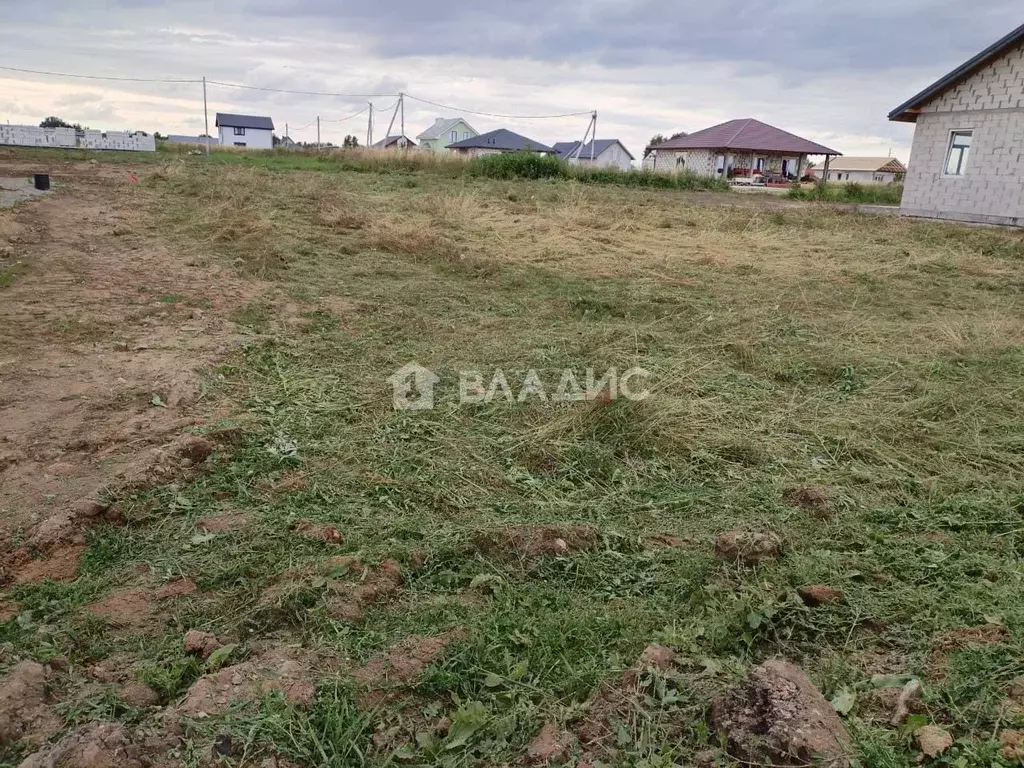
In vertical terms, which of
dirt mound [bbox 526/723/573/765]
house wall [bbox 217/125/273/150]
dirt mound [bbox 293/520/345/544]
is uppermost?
house wall [bbox 217/125/273/150]

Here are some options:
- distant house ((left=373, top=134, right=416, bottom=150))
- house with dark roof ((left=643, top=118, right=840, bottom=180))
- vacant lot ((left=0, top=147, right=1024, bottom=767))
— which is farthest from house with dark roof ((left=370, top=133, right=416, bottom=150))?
vacant lot ((left=0, top=147, right=1024, bottom=767))

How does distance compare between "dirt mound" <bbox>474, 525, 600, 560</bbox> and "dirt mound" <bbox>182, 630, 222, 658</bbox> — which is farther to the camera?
"dirt mound" <bbox>474, 525, 600, 560</bbox>

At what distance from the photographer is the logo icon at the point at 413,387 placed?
4.45 meters

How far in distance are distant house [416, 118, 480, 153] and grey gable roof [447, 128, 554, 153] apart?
9047mm

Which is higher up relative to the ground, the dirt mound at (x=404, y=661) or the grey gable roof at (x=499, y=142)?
the grey gable roof at (x=499, y=142)

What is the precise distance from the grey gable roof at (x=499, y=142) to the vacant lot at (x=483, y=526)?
4856cm

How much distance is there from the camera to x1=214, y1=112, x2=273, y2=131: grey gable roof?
62513mm

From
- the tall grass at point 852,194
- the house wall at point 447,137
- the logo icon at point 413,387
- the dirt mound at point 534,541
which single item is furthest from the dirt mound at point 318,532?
the house wall at point 447,137

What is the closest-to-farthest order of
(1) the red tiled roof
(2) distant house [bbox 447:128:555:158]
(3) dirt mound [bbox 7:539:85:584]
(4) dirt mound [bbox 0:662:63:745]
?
1. (4) dirt mound [bbox 0:662:63:745]
2. (3) dirt mound [bbox 7:539:85:584]
3. (1) the red tiled roof
4. (2) distant house [bbox 447:128:555:158]

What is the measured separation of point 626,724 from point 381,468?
6.57ft

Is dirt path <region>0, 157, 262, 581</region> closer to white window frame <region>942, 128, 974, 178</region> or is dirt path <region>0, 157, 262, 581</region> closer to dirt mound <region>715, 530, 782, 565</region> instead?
dirt mound <region>715, 530, 782, 565</region>

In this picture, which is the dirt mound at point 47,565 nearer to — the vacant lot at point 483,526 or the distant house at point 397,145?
the vacant lot at point 483,526

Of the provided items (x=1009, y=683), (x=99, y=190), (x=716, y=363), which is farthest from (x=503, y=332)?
(x=99, y=190)

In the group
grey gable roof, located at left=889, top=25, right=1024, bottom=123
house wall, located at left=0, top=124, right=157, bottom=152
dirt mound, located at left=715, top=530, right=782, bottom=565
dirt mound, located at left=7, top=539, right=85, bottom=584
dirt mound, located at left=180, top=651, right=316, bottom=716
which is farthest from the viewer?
house wall, located at left=0, top=124, right=157, bottom=152
